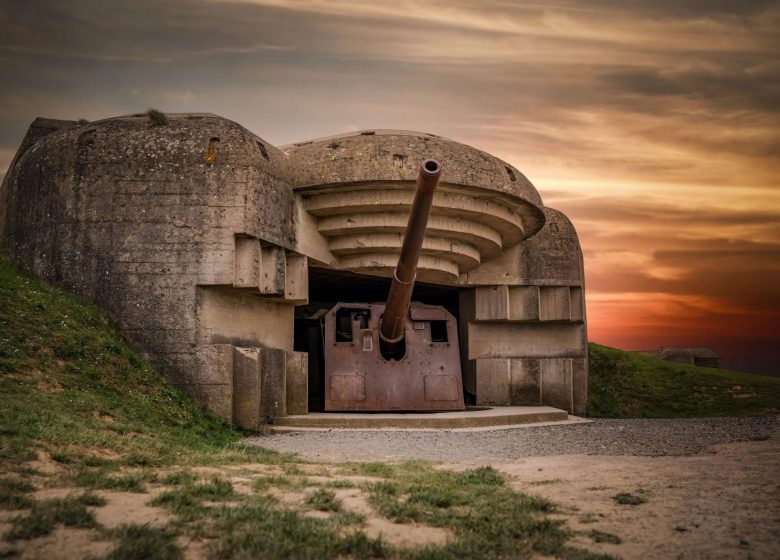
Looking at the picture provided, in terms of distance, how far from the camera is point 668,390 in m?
18.0

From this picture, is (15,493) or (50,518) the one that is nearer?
(50,518)

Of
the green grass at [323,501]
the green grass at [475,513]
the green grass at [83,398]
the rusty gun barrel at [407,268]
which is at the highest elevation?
the rusty gun barrel at [407,268]

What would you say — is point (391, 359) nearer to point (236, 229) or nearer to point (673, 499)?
point (236, 229)

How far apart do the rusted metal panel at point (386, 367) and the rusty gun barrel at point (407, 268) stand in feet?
1.07

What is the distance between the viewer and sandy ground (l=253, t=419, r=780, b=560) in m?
3.71

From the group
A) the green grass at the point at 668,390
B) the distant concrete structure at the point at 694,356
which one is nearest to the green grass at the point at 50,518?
the green grass at the point at 668,390

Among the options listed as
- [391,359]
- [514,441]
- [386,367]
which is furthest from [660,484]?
[391,359]

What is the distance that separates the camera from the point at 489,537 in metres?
3.90

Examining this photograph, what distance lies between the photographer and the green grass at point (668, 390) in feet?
54.3

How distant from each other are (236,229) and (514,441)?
5.09 m

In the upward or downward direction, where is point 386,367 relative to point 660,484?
upward

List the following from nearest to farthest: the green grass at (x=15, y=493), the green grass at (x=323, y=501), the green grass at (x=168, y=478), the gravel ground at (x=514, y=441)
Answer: the green grass at (x=168, y=478), the green grass at (x=15, y=493), the green grass at (x=323, y=501), the gravel ground at (x=514, y=441)

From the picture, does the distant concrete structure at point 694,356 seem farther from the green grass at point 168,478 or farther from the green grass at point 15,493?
the green grass at point 15,493

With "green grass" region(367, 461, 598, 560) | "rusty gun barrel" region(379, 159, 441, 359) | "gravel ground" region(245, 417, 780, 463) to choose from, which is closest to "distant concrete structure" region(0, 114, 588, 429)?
"rusty gun barrel" region(379, 159, 441, 359)
